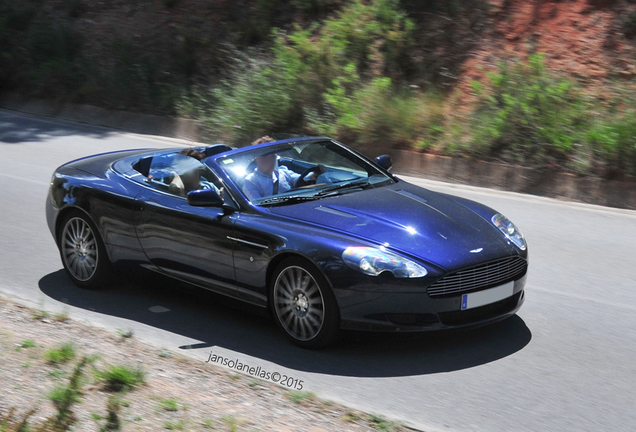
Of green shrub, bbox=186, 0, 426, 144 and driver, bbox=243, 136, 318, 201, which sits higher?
driver, bbox=243, 136, 318, 201

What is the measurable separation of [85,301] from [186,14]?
15.1m

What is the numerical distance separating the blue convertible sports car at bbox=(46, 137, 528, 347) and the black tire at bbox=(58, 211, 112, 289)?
13mm

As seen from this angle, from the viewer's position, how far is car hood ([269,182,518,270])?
5.49 meters

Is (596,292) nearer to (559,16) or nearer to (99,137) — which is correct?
(559,16)

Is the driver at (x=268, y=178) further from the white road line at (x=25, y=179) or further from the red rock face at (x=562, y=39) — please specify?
the red rock face at (x=562, y=39)

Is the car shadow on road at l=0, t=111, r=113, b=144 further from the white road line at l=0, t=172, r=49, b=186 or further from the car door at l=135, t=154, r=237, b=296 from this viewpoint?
the car door at l=135, t=154, r=237, b=296

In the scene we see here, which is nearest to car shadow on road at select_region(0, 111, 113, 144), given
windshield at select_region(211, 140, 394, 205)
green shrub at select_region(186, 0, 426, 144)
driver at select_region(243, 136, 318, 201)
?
green shrub at select_region(186, 0, 426, 144)

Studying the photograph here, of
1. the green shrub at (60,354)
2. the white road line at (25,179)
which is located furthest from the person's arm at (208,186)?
the white road line at (25,179)

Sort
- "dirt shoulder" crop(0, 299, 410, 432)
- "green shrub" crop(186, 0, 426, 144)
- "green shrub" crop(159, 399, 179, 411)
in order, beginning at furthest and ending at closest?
"green shrub" crop(186, 0, 426, 144), "green shrub" crop(159, 399, 179, 411), "dirt shoulder" crop(0, 299, 410, 432)

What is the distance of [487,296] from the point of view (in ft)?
18.3

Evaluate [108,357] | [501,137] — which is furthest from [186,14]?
[108,357]

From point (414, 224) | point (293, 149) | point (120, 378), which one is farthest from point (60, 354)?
point (293, 149)

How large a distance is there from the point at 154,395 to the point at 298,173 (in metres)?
2.52

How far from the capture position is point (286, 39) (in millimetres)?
17688
